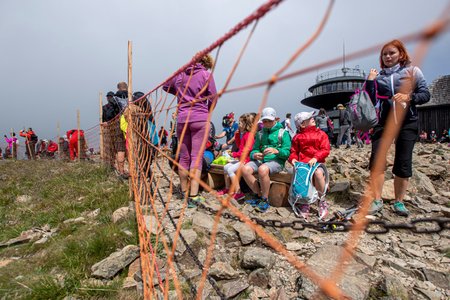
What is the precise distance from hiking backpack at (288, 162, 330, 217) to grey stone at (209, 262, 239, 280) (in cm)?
142

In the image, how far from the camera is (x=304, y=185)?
305 cm

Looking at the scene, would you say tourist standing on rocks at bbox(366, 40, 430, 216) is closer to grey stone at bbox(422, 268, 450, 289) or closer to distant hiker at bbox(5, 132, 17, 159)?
grey stone at bbox(422, 268, 450, 289)

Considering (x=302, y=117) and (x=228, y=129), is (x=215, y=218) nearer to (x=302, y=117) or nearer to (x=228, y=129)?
(x=302, y=117)

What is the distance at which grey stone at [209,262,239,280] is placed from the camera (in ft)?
6.18

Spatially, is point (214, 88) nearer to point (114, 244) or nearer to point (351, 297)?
point (114, 244)

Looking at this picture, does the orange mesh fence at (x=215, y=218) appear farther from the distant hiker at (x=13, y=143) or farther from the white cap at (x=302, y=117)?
the distant hiker at (x=13, y=143)

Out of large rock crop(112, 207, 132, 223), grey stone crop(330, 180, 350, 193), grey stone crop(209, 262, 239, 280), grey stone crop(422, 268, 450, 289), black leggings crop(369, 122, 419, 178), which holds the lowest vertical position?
grey stone crop(422, 268, 450, 289)

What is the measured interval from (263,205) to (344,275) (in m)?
1.48

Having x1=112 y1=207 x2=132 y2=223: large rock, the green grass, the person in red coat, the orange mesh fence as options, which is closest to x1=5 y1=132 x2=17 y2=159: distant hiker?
the person in red coat

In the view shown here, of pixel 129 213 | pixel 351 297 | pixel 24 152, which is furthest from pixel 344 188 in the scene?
pixel 24 152

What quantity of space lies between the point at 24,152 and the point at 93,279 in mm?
16922

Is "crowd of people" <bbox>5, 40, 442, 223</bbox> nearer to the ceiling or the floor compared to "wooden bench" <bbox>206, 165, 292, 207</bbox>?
nearer to the ceiling

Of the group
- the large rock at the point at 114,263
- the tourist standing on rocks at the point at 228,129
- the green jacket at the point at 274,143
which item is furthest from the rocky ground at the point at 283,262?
the tourist standing on rocks at the point at 228,129

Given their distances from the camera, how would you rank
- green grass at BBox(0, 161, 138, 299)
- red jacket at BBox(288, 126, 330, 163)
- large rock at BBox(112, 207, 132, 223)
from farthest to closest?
red jacket at BBox(288, 126, 330, 163) < large rock at BBox(112, 207, 132, 223) < green grass at BBox(0, 161, 138, 299)
